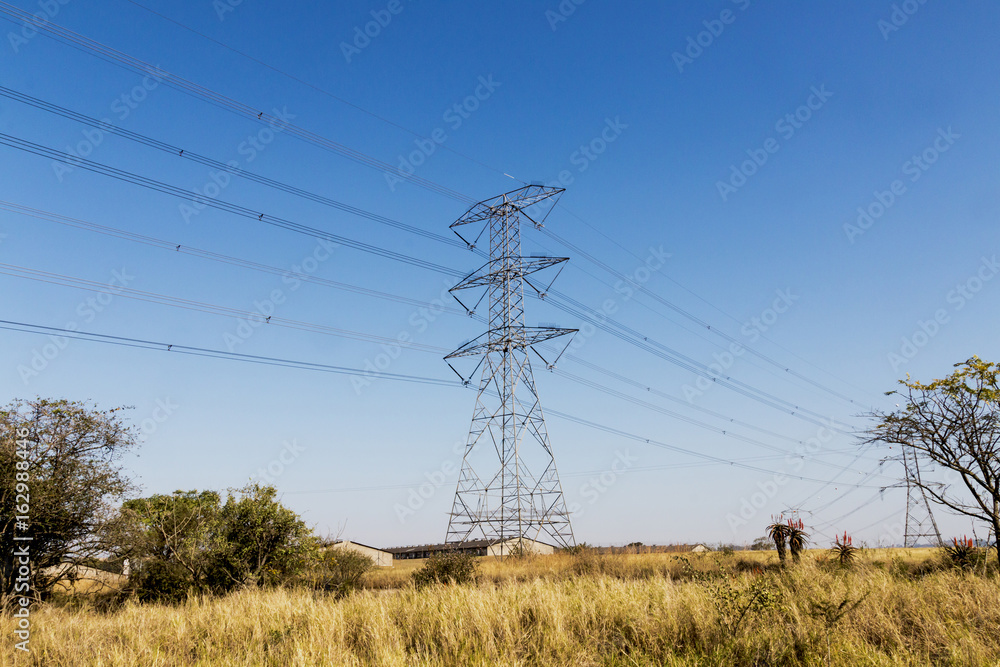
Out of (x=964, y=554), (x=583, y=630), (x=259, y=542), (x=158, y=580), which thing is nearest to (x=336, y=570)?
(x=259, y=542)

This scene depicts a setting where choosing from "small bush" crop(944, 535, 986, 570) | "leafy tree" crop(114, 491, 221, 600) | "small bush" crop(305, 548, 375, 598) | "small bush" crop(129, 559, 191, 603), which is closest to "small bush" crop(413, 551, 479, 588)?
"small bush" crop(305, 548, 375, 598)

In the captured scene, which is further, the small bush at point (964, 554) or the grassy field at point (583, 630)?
the small bush at point (964, 554)

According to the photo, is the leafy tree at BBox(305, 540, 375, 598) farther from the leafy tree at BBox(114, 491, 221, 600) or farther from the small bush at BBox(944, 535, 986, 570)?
the small bush at BBox(944, 535, 986, 570)

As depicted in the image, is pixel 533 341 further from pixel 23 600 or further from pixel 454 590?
pixel 23 600

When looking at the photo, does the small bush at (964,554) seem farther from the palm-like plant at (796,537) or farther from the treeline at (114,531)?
the treeline at (114,531)

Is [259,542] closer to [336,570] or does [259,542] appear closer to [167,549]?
[167,549]

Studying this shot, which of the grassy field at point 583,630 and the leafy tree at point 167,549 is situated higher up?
the leafy tree at point 167,549

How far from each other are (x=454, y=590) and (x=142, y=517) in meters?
17.4

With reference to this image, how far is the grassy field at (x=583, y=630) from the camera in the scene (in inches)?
391

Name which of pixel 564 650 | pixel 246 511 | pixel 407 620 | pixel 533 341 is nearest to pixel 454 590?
pixel 407 620

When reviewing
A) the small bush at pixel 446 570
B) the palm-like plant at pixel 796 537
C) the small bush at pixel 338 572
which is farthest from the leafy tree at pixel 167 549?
the palm-like plant at pixel 796 537

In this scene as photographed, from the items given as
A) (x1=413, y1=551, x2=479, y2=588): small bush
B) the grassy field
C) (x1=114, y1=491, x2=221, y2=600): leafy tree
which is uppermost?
(x1=114, y1=491, x2=221, y2=600): leafy tree

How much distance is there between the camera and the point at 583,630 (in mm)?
11203

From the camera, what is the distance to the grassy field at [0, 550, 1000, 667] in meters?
9.93
